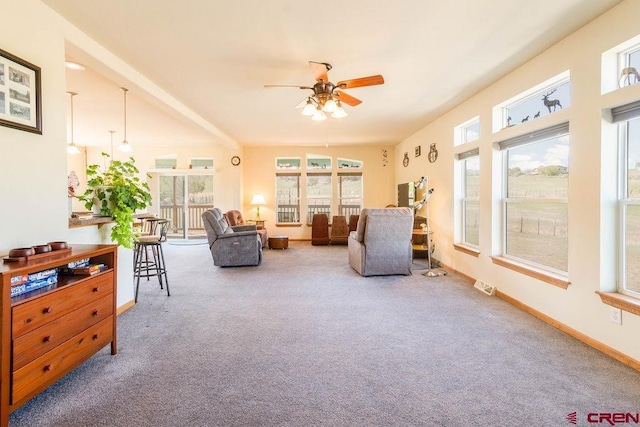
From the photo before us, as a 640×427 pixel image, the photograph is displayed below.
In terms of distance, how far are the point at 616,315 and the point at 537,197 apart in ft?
4.54

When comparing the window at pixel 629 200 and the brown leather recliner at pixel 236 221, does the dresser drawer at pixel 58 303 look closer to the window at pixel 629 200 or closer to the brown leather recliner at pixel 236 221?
the window at pixel 629 200

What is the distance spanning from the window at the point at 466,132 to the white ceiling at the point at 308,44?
38 centimetres

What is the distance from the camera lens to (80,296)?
2.03m

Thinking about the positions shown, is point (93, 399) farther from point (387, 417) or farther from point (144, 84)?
point (144, 84)

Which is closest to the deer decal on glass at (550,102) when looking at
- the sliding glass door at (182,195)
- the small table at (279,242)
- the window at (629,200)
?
the window at (629,200)

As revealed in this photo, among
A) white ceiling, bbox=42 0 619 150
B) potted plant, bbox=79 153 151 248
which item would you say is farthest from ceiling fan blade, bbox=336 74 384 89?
potted plant, bbox=79 153 151 248

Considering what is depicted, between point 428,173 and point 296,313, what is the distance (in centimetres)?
411

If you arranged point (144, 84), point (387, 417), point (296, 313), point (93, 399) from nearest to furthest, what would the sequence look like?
point (387, 417)
point (93, 399)
point (296, 313)
point (144, 84)

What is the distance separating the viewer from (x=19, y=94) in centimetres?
204

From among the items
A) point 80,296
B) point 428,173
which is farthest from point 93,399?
point 428,173

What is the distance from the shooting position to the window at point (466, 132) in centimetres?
461

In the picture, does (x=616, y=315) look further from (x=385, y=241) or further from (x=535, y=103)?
(x=385, y=241)

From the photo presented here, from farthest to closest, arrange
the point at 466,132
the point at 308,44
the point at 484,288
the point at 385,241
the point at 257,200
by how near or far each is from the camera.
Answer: the point at 257,200, the point at 466,132, the point at 385,241, the point at 484,288, the point at 308,44

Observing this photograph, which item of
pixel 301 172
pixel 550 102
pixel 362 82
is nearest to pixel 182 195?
pixel 301 172
